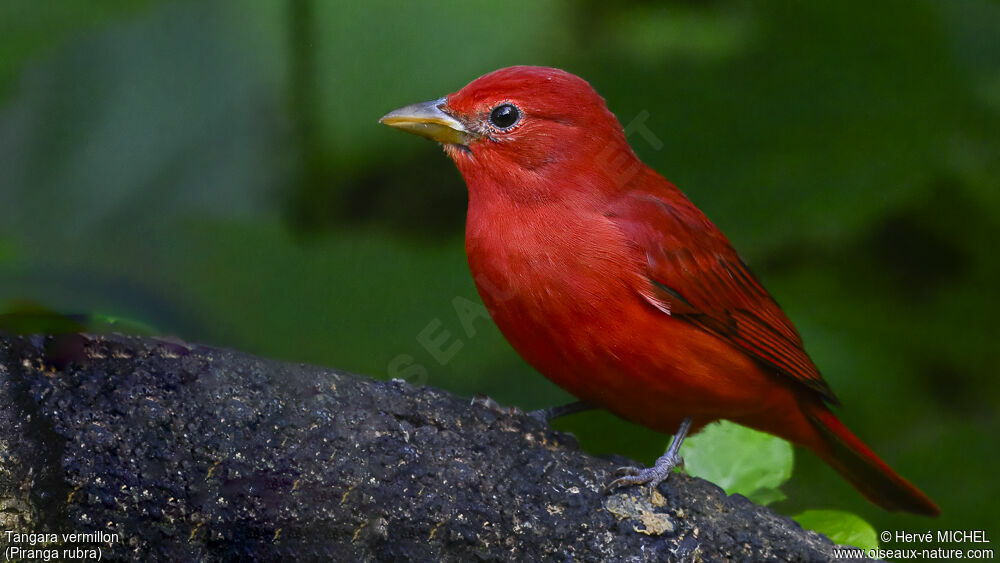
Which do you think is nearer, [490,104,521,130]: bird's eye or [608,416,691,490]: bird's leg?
[608,416,691,490]: bird's leg

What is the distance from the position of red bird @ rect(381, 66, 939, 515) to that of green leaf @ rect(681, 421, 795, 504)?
0.05 metres

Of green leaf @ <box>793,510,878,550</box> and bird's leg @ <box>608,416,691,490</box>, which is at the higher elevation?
bird's leg @ <box>608,416,691,490</box>

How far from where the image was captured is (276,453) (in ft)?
4.24

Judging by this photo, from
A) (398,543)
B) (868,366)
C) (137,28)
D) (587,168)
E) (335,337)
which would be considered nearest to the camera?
(335,337)

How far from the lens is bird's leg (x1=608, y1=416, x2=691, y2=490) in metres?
1.62

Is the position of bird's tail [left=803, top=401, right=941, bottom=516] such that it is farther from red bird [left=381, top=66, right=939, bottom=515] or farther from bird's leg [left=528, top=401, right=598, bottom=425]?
bird's leg [left=528, top=401, right=598, bottom=425]

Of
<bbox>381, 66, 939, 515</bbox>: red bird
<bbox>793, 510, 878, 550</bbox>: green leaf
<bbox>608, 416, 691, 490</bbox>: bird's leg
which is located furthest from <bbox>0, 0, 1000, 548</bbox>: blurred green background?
<bbox>793, 510, 878, 550</bbox>: green leaf

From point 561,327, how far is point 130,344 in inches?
31.2

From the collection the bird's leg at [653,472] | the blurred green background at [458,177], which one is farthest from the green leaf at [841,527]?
the blurred green background at [458,177]

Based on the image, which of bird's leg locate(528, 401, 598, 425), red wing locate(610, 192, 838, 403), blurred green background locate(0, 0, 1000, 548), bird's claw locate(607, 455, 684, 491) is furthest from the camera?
bird's leg locate(528, 401, 598, 425)

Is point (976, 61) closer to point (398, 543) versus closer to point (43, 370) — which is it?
point (398, 543)

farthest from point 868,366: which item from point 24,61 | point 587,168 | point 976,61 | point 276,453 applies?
point 24,61

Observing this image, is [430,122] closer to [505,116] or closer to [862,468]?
[505,116]

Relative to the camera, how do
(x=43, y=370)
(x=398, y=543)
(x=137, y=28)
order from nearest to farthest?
(x=43, y=370) < (x=398, y=543) < (x=137, y=28)
